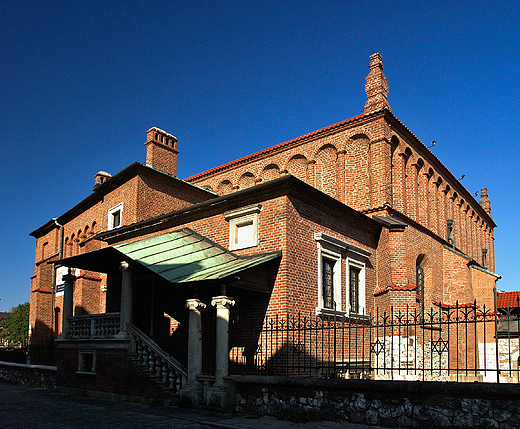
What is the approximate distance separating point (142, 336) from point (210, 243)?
352cm

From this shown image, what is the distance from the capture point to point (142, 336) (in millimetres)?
12180

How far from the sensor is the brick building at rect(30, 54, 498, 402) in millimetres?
12398

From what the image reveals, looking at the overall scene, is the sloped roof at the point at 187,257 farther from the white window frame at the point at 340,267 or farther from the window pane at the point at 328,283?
the window pane at the point at 328,283

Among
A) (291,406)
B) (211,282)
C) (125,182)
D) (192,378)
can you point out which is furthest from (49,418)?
(125,182)

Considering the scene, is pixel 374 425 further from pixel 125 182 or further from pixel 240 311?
pixel 125 182

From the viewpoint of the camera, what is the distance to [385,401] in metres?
8.00

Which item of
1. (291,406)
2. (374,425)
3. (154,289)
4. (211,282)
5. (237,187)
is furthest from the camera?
(237,187)

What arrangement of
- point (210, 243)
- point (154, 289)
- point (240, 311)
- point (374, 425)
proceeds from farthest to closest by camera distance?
point (154, 289)
point (210, 243)
point (240, 311)
point (374, 425)

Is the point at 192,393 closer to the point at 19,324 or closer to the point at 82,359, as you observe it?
the point at 82,359

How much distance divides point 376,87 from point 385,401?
54.8ft

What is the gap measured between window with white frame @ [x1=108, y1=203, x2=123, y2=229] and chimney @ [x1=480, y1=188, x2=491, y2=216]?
103ft

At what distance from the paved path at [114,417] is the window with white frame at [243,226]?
492 cm

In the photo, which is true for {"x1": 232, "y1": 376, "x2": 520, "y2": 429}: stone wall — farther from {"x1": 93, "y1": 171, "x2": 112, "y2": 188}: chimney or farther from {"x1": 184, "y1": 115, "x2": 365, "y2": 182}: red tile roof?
{"x1": 93, "y1": 171, "x2": 112, "y2": 188}: chimney

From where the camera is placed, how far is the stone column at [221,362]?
996 centimetres
